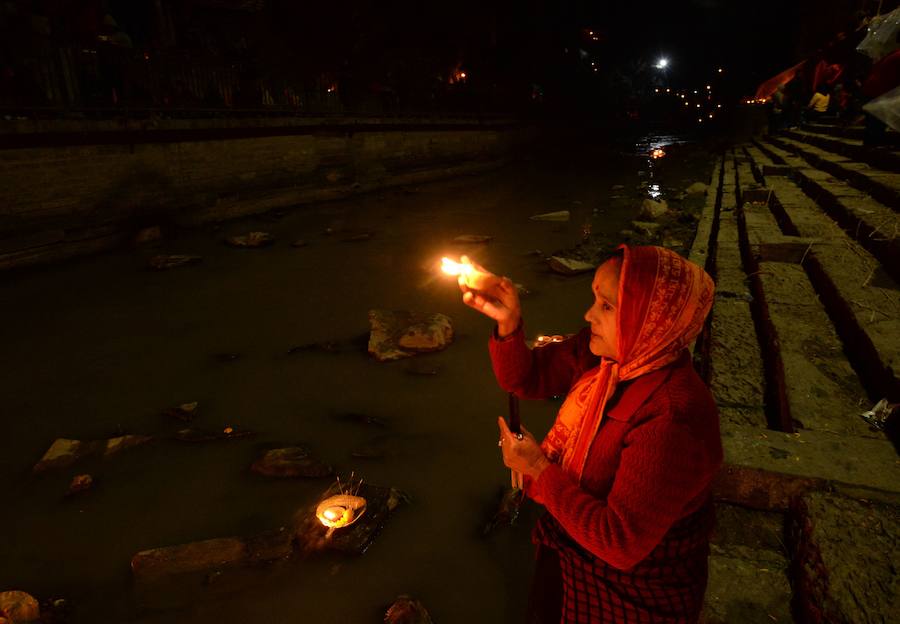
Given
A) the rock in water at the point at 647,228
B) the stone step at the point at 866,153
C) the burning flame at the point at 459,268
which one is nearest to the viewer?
the burning flame at the point at 459,268

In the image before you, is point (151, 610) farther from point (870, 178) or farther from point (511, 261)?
point (870, 178)

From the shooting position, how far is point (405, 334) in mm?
5578

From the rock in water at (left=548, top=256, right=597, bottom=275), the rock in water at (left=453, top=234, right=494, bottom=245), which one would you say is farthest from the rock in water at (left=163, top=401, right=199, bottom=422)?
the rock in water at (left=453, top=234, right=494, bottom=245)

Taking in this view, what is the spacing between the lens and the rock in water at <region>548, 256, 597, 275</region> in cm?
785

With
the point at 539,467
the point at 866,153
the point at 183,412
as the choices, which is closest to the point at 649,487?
the point at 539,467

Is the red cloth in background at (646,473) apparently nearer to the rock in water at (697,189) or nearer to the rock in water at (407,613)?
the rock in water at (407,613)

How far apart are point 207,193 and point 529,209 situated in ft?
27.5

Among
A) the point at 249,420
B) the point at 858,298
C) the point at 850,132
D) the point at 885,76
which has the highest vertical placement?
the point at 885,76

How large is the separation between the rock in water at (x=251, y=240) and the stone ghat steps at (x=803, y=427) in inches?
328

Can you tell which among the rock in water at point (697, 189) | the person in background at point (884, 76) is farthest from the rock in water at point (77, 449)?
the rock in water at point (697, 189)

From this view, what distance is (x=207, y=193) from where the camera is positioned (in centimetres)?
1237

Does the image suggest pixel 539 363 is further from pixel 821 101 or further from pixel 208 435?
pixel 821 101

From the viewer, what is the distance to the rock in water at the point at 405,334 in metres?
5.42

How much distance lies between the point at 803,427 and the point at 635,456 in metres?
1.87
